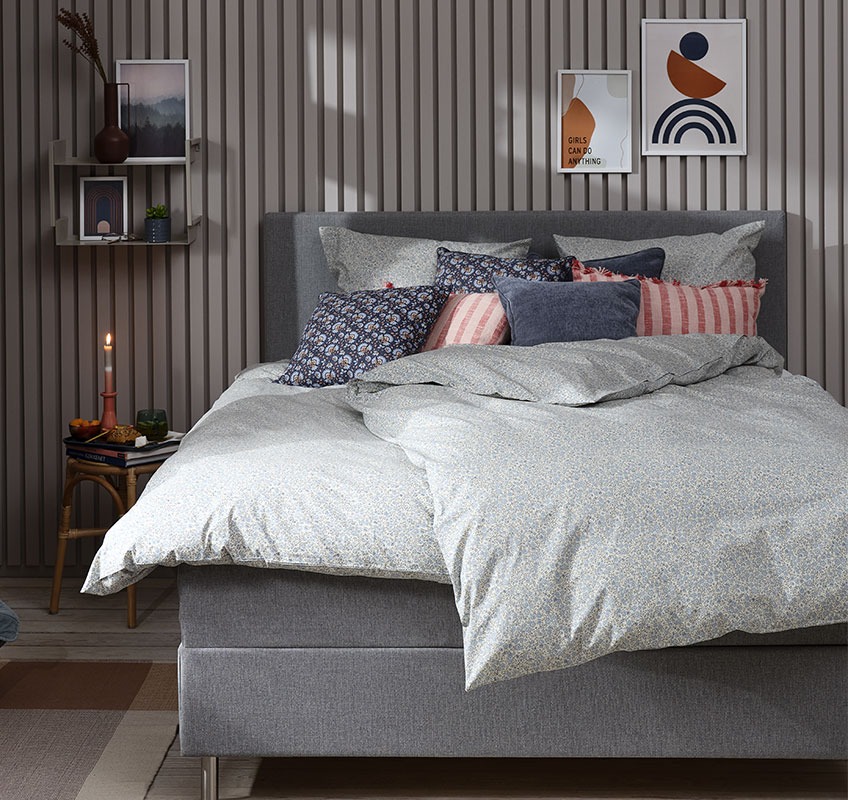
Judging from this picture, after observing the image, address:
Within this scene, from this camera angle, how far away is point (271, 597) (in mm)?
1874

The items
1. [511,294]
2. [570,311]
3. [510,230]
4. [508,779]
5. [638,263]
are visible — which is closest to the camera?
[508,779]

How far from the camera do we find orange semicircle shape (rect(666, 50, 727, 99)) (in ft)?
12.1

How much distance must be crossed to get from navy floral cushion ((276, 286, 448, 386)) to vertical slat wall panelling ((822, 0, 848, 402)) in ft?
4.93

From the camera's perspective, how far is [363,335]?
3.03m

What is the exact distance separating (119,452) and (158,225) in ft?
2.74

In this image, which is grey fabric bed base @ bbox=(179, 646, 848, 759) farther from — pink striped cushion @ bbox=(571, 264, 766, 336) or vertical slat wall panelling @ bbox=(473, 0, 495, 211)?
vertical slat wall panelling @ bbox=(473, 0, 495, 211)

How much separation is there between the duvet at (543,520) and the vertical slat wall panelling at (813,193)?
5.83ft

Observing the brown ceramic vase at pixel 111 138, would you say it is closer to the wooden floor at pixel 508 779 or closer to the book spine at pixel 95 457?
the book spine at pixel 95 457

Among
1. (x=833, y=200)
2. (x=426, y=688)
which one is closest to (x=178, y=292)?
(x=426, y=688)

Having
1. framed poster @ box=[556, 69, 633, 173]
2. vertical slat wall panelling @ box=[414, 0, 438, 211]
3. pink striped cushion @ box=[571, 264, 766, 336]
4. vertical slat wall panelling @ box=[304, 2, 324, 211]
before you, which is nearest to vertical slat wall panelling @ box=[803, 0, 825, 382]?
pink striped cushion @ box=[571, 264, 766, 336]

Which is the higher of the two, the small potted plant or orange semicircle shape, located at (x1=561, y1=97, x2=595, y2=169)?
orange semicircle shape, located at (x1=561, y1=97, x2=595, y2=169)

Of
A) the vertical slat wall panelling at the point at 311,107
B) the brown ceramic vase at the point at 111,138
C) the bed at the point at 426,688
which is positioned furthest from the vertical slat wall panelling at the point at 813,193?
the brown ceramic vase at the point at 111,138

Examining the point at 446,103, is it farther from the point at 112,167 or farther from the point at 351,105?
the point at 112,167

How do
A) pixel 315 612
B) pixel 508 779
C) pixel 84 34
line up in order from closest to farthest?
pixel 315 612 → pixel 508 779 → pixel 84 34
